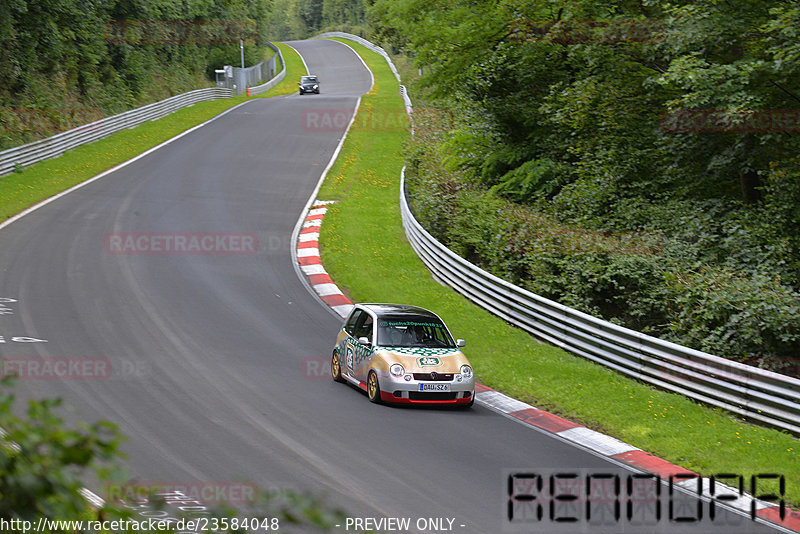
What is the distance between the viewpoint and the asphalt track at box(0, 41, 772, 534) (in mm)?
9109

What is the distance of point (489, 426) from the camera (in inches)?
460

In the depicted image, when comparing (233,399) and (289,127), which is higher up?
(289,127)

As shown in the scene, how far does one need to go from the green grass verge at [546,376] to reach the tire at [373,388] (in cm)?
245

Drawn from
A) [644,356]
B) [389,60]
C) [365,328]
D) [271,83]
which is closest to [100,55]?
[271,83]

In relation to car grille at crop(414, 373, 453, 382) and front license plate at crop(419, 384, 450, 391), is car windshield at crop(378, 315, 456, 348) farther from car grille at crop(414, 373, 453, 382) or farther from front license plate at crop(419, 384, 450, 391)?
front license plate at crop(419, 384, 450, 391)

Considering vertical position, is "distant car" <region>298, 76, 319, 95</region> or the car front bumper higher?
"distant car" <region>298, 76, 319, 95</region>

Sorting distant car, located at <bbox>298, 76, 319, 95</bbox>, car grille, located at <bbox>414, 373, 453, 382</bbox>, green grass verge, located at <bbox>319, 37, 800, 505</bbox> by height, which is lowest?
green grass verge, located at <bbox>319, 37, 800, 505</bbox>

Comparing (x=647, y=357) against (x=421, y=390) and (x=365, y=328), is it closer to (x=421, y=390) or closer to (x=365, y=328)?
(x=421, y=390)

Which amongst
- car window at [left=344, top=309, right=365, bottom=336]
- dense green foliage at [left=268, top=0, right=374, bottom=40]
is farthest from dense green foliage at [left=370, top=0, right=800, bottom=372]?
dense green foliage at [left=268, top=0, right=374, bottom=40]

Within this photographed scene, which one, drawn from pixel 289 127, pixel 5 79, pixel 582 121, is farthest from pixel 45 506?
pixel 289 127

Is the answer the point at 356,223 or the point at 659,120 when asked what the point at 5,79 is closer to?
the point at 356,223

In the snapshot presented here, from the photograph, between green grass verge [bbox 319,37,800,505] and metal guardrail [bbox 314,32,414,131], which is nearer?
green grass verge [bbox 319,37,800,505]

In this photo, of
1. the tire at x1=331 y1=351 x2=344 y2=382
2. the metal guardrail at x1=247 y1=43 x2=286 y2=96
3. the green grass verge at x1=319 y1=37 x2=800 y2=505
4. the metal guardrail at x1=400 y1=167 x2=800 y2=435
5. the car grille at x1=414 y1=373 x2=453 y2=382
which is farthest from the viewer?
the metal guardrail at x1=247 y1=43 x2=286 y2=96

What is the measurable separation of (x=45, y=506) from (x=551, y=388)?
36.6ft
